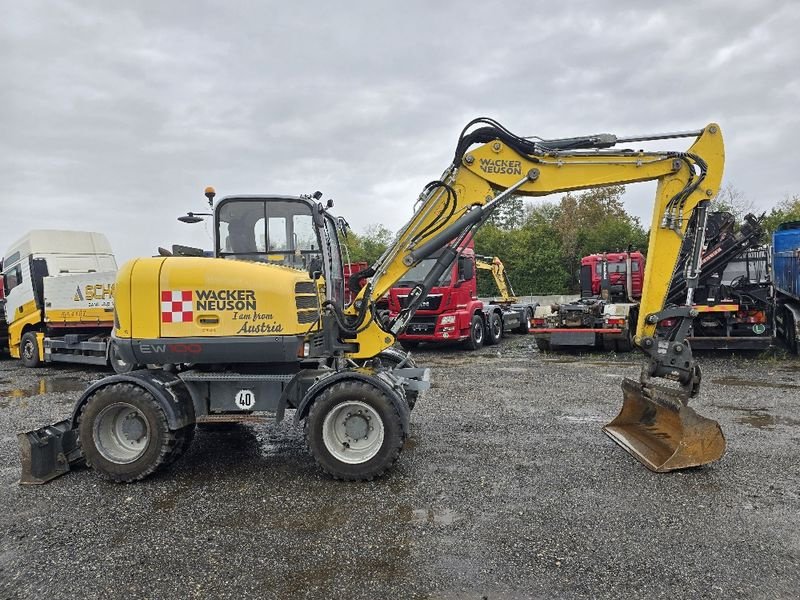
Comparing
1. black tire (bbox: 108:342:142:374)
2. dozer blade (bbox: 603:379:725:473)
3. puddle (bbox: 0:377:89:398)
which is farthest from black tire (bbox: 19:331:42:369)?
dozer blade (bbox: 603:379:725:473)

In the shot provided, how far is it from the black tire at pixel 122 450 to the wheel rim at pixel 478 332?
10336 mm

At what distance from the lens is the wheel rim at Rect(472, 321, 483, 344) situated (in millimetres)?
14852

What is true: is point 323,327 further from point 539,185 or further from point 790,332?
point 790,332

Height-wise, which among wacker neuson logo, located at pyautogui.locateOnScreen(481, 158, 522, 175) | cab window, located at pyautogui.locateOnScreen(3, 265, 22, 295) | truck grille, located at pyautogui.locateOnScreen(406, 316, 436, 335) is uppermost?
wacker neuson logo, located at pyautogui.locateOnScreen(481, 158, 522, 175)

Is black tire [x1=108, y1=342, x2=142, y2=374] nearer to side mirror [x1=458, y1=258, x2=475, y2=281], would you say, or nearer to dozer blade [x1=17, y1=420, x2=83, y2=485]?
dozer blade [x1=17, y1=420, x2=83, y2=485]

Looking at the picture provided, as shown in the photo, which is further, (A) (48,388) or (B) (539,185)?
(A) (48,388)

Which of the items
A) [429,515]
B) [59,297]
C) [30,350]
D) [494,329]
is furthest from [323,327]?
[30,350]

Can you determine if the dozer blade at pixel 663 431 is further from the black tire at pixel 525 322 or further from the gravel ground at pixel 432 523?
the black tire at pixel 525 322

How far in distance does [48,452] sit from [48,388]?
21.5 ft

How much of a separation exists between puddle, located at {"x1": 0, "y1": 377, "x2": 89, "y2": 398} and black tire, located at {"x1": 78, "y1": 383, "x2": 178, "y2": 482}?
18.6 feet

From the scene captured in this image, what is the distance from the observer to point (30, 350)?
14.1 m

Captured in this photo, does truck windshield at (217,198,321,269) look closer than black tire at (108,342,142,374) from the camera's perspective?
No

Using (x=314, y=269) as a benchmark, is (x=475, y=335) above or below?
below

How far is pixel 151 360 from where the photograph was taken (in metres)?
5.38
